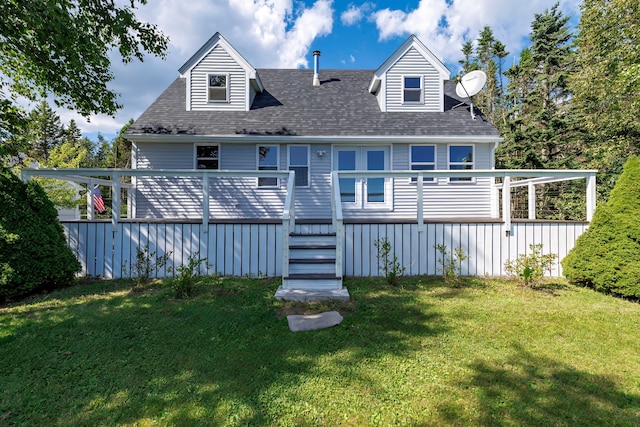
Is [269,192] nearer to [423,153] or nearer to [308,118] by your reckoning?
[308,118]

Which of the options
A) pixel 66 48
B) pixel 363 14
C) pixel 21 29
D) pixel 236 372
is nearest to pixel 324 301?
pixel 236 372

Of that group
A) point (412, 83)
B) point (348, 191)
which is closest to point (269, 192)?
point (348, 191)

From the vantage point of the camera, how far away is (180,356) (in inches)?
122

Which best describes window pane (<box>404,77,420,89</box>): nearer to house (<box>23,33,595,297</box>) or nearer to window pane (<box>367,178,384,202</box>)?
house (<box>23,33,595,297</box>)

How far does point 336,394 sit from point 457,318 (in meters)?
2.21

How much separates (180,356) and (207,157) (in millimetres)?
7565

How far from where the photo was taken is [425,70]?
33.9ft

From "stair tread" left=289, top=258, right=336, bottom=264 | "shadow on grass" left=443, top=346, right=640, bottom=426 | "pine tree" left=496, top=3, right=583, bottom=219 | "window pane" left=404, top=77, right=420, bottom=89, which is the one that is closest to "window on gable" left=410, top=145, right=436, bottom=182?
"window pane" left=404, top=77, right=420, bottom=89

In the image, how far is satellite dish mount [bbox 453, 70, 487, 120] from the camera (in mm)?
9705

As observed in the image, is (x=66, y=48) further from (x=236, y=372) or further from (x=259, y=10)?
(x=236, y=372)

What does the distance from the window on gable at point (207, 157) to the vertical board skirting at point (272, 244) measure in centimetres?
414

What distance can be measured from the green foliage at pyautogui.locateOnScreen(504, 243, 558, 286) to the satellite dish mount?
19.8ft

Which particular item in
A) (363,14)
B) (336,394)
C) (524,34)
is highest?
(524,34)

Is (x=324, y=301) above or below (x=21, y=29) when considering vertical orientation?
below
